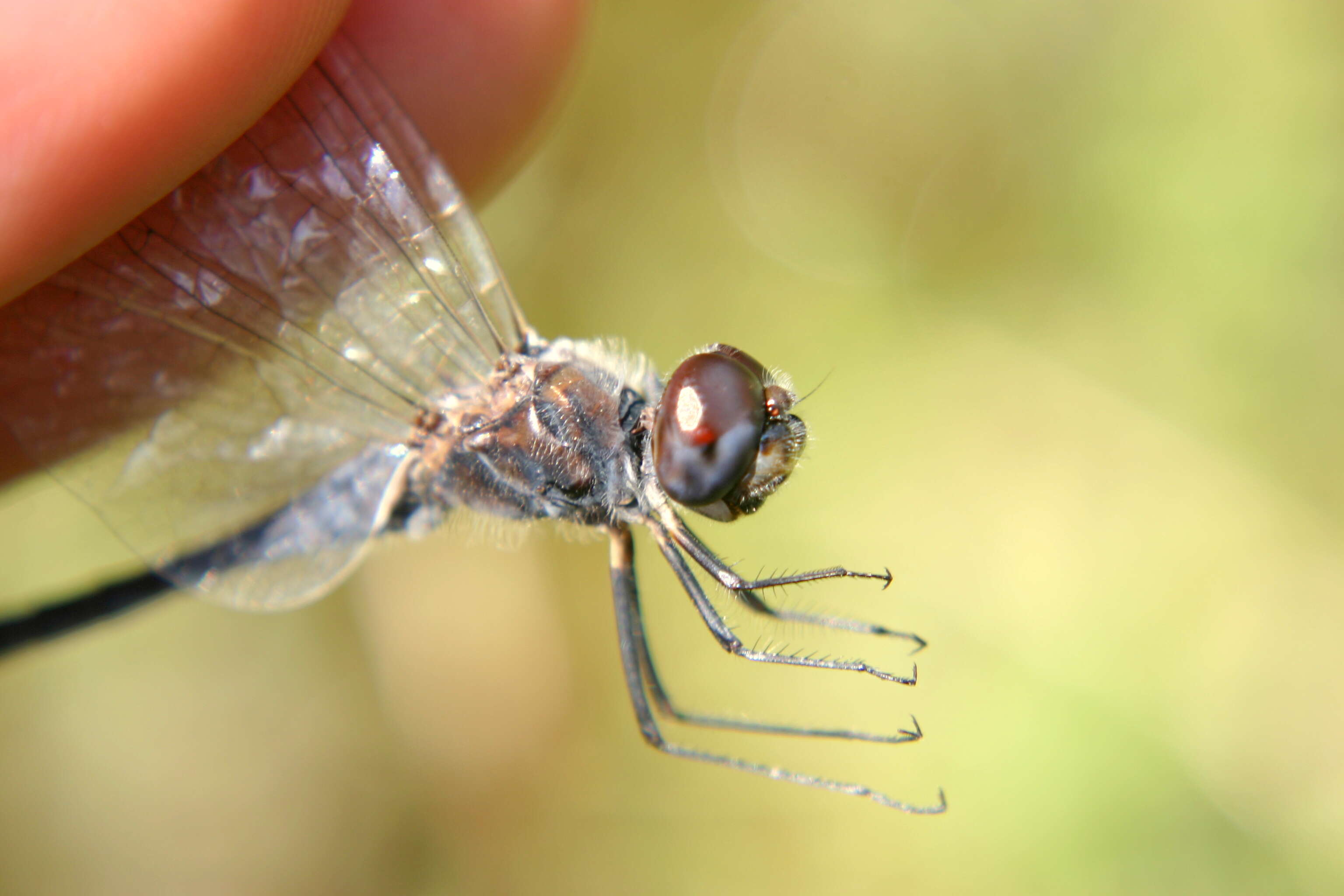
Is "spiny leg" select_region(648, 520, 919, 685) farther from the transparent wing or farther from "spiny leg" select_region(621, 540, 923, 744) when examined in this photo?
the transparent wing

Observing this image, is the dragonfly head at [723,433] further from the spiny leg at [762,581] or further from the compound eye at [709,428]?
the spiny leg at [762,581]

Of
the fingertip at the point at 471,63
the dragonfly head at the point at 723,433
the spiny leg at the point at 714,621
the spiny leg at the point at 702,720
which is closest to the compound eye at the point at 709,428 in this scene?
the dragonfly head at the point at 723,433

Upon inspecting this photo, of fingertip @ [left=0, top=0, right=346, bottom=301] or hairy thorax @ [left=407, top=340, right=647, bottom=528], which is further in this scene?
hairy thorax @ [left=407, top=340, right=647, bottom=528]

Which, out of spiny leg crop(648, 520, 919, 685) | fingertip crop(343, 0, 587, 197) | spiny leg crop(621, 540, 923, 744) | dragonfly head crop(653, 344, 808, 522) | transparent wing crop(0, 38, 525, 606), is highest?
fingertip crop(343, 0, 587, 197)

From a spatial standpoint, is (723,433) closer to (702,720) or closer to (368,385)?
(702,720)

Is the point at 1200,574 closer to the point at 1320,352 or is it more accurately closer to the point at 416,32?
the point at 1320,352

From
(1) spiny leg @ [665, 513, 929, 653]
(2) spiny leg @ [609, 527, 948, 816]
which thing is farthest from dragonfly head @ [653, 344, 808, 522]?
(2) spiny leg @ [609, 527, 948, 816]
